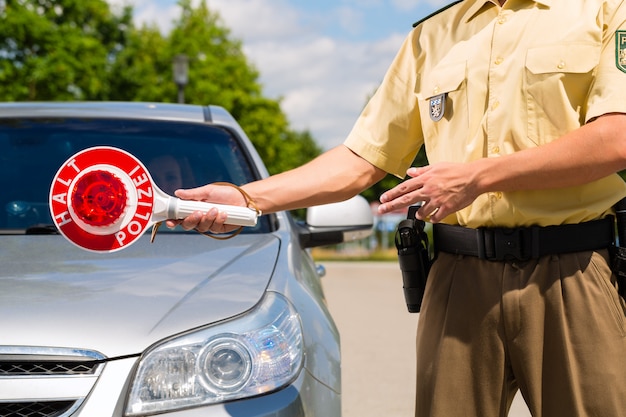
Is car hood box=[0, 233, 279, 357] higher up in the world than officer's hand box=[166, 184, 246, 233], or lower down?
lower down

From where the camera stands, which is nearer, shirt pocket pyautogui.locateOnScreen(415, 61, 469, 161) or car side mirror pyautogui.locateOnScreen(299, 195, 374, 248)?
shirt pocket pyautogui.locateOnScreen(415, 61, 469, 161)

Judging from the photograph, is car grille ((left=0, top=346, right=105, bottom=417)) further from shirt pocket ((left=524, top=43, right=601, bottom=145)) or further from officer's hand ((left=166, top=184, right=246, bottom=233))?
shirt pocket ((left=524, top=43, right=601, bottom=145))

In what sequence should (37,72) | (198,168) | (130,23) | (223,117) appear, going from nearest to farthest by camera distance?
(198,168) < (223,117) < (37,72) < (130,23)

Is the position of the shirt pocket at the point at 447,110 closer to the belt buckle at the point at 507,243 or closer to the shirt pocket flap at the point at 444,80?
the shirt pocket flap at the point at 444,80

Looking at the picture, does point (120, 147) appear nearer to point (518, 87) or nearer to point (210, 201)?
point (210, 201)

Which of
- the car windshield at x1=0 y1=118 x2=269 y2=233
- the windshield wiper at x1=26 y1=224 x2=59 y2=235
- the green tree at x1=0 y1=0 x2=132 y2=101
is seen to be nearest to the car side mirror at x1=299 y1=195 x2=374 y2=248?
the car windshield at x1=0 y1=118 x2=269 y2=233

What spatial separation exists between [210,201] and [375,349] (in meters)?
5.56

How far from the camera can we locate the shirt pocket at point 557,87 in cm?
201

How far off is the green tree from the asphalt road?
15541 millimetres

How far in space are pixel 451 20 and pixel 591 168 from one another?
1.93ft

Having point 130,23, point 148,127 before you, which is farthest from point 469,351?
point 130,23

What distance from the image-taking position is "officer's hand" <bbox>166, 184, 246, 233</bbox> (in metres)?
1.98

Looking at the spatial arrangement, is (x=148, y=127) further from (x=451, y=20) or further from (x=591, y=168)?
(x=591, y=168)

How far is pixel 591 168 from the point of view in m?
1.92
